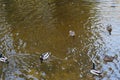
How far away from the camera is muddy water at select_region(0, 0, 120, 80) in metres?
26.0

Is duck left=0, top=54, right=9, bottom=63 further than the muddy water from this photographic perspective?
Yes

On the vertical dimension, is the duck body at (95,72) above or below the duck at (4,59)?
below

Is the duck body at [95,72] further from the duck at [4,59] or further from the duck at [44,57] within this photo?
the duck at [4,59]

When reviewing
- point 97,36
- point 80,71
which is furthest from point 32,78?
point 97,36

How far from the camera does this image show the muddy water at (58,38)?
2598 cm

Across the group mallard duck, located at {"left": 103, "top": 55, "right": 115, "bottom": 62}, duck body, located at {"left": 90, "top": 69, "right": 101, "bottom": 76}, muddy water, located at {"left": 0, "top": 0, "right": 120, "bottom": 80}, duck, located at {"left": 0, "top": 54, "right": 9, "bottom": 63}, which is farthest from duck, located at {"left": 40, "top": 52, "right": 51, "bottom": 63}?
A: mallard duck, located at {"left": 103, "top": 55, "right": 115, "bottom": 62}

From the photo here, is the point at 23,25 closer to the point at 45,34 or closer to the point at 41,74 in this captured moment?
the point at 45,34

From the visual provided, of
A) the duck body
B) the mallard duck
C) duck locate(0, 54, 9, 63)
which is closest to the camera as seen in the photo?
the duck body

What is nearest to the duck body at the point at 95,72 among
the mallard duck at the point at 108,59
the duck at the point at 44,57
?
the mallard duck at the point at 108,59

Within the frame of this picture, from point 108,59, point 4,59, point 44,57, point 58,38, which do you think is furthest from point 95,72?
point 58,38

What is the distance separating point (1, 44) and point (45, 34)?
15.8 ft

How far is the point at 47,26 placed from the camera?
35062 mm

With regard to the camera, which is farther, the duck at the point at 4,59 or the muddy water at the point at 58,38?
the duck at the point at 4,59

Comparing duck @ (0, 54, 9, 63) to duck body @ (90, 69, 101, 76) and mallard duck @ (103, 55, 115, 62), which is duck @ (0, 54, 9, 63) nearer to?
duck body @ (90, 69, 101, 76)
